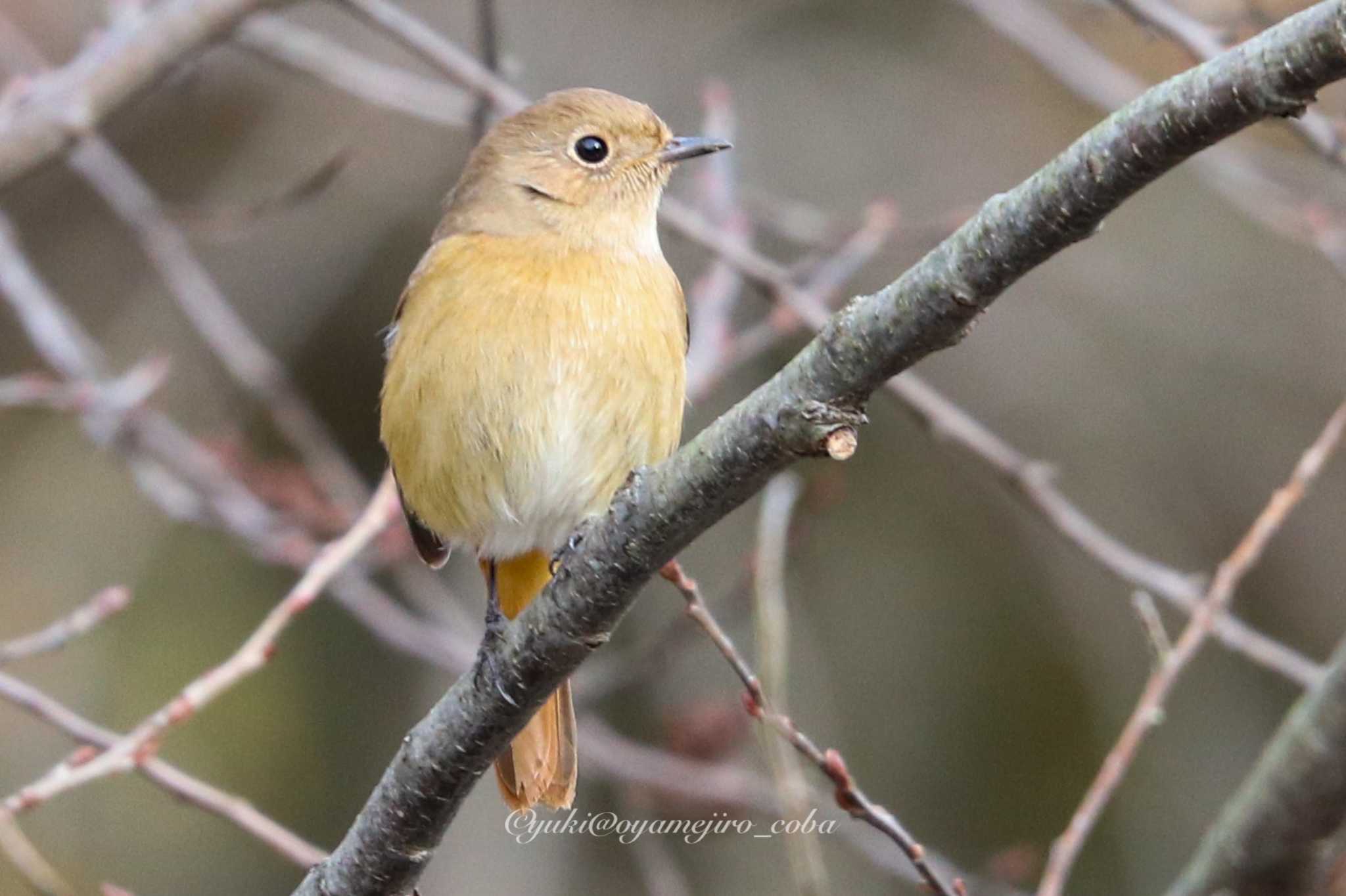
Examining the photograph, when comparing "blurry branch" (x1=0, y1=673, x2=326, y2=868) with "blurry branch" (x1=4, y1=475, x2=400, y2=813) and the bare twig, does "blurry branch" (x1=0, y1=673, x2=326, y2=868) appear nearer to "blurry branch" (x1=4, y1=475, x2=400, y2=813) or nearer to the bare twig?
"blurry branch" (x1=4, y1=475, x2=400, y2=813)

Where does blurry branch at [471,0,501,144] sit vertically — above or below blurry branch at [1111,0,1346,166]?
above

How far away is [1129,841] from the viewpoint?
20.9ft

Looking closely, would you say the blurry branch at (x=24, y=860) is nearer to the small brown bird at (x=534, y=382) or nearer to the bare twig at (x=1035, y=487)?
the small brown bird at (x=534, y=382)

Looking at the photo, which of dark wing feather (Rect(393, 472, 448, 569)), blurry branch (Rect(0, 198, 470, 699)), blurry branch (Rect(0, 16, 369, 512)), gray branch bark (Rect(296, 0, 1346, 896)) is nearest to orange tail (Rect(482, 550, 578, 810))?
dark wing feather (Rect(393, 472, 448, 569))

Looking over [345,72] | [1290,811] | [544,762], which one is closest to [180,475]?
[345,72]

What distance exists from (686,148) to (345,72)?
1.38m

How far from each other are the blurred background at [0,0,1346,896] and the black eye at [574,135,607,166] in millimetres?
1837

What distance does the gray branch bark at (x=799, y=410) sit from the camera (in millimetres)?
1855

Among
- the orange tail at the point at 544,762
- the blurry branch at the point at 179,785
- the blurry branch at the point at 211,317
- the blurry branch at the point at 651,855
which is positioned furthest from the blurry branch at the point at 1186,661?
the blurry branch at the point at 211,317

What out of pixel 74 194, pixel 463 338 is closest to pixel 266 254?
pixel 74 194

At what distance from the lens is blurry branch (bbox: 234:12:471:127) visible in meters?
4.82

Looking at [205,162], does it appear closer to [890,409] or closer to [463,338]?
[890,409]

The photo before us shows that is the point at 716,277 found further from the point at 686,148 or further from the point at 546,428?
the point at 546,428

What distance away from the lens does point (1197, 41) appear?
3.79 m
